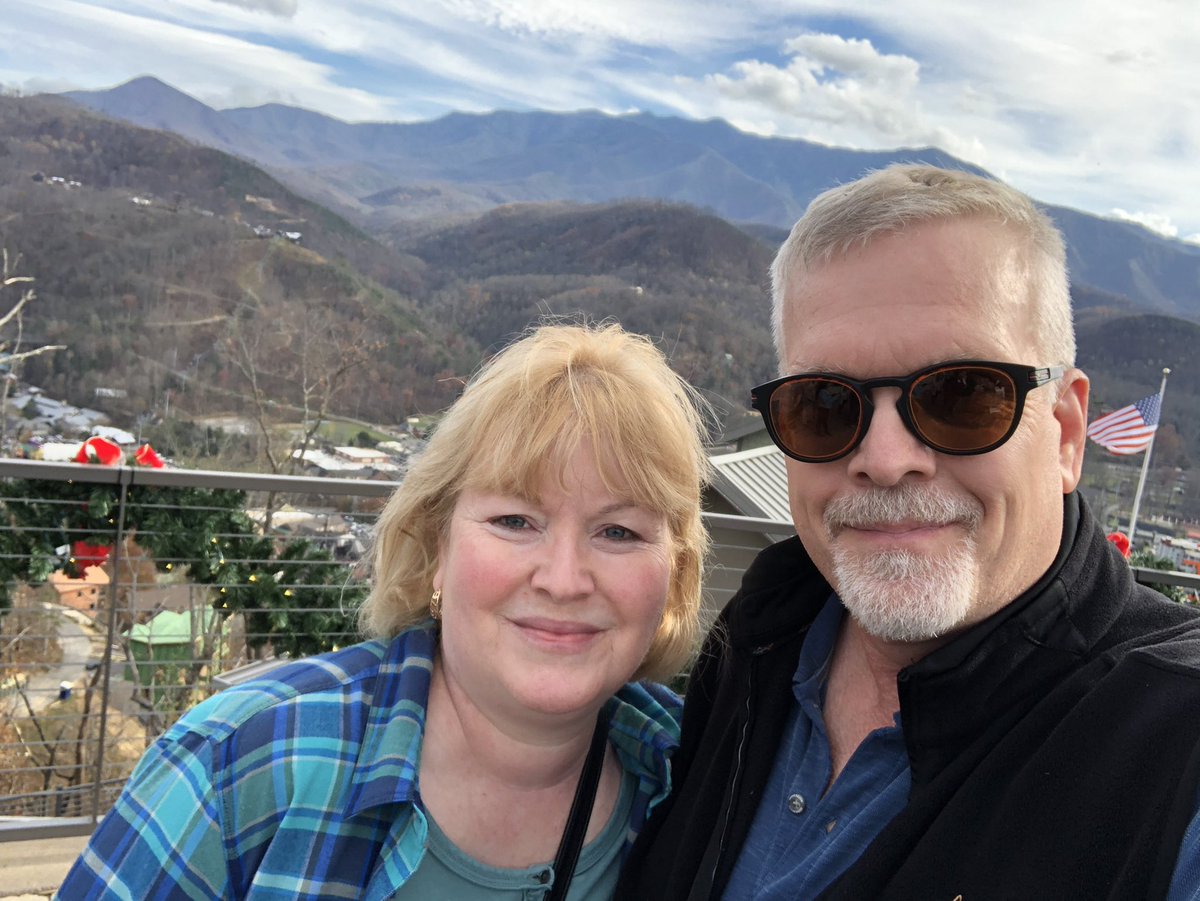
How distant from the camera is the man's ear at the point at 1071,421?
133 centimetres

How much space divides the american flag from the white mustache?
40.8 ft

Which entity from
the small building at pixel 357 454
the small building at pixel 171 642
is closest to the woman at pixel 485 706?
the small building at pixel 171 642

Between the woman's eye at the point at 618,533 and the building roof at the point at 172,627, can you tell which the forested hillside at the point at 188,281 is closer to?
the building roof at the point at 172,627

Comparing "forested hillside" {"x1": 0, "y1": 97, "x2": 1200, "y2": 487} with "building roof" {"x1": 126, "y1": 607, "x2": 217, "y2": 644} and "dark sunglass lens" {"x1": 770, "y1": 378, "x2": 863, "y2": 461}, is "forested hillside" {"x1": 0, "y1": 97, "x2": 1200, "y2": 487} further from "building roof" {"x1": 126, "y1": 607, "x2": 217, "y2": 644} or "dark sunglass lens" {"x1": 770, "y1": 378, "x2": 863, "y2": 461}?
"dark sunglass lens" {"x1": 770, "y1": 378, "x2": 863, "y2": 461}

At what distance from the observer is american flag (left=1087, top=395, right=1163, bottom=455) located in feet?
41.5

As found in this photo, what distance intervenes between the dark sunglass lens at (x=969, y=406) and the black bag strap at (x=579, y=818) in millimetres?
767

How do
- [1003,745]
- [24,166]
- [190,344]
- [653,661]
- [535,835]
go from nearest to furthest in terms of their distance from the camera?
[1003,745], [535,835], [653,661], [190,344], [24,166]

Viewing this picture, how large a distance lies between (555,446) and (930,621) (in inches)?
23.9

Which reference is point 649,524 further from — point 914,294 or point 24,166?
point 24,166

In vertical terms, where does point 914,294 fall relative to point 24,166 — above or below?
above

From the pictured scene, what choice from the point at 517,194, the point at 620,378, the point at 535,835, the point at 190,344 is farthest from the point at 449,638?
the point at 517,194

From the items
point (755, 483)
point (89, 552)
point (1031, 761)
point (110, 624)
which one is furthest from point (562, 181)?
point (1031, 761)

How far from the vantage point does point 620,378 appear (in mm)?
1472

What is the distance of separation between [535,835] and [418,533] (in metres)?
0.56
